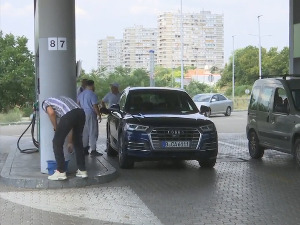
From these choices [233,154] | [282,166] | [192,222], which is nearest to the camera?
[192,222]

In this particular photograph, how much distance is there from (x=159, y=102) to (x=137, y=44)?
221ft

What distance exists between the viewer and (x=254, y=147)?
41.0 feet

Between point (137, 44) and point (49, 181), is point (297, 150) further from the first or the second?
point (137, 44)

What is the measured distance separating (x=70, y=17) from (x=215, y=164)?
4469 mm

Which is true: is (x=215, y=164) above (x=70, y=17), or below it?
below

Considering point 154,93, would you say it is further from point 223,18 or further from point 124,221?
point 223,18

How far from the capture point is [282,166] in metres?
11.3

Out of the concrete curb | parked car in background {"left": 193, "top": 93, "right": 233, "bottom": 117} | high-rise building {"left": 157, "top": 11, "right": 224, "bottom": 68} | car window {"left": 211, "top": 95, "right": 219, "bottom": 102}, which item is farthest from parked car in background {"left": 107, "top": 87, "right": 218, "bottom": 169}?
high-rise building {"left": 157, "top": 11, "right": 224, "bottom": 68}

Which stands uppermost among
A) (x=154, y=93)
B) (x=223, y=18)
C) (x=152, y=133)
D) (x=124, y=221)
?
(x=223, y=18)

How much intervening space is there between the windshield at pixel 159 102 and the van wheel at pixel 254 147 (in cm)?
190

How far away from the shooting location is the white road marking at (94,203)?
6.84m

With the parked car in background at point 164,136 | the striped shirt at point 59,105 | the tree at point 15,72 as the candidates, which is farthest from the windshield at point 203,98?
the striped shirt at point 59,105

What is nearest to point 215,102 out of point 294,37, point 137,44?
point 294,37

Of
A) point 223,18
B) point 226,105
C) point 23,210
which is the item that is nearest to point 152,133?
point 23,210
